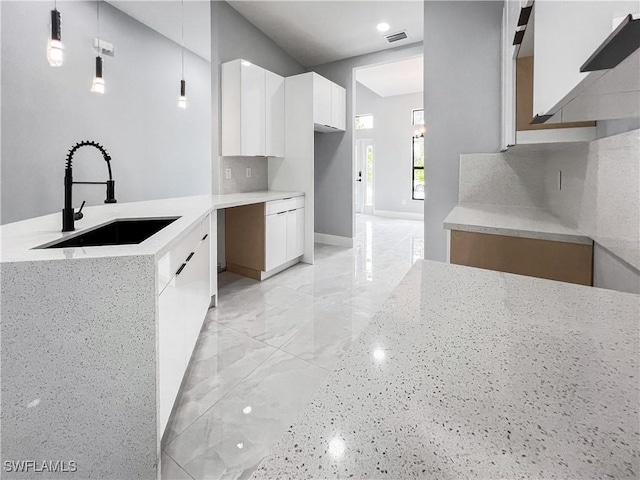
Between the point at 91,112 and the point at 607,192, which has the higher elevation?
the point at 91,112

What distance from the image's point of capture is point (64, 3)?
3119 mm

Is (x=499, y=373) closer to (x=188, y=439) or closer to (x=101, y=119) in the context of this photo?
(x=188, y=439)

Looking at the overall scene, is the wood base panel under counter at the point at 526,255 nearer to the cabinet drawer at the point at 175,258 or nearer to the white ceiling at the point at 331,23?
the cabinet drawer at the point at 175,258

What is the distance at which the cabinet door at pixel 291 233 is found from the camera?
13.1ft

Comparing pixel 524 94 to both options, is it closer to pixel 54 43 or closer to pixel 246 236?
pixel 54 43

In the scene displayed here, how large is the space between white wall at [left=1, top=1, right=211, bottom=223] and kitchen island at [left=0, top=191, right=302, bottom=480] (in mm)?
2306

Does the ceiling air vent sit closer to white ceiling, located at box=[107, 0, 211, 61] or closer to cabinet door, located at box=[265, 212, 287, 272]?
white ceiling, located at box=[107, 0, 211, 61]

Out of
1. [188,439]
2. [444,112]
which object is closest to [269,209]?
[444,112]

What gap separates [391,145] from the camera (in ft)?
29.3

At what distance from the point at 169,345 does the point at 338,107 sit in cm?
434

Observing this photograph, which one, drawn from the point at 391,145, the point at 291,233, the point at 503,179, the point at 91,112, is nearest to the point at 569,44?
the point at 503,179

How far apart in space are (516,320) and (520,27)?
118 centimetres

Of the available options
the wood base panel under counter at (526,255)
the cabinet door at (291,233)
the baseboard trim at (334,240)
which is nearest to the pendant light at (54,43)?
the wood base panel under counter at (526,255)

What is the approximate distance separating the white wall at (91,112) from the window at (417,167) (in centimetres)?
551
